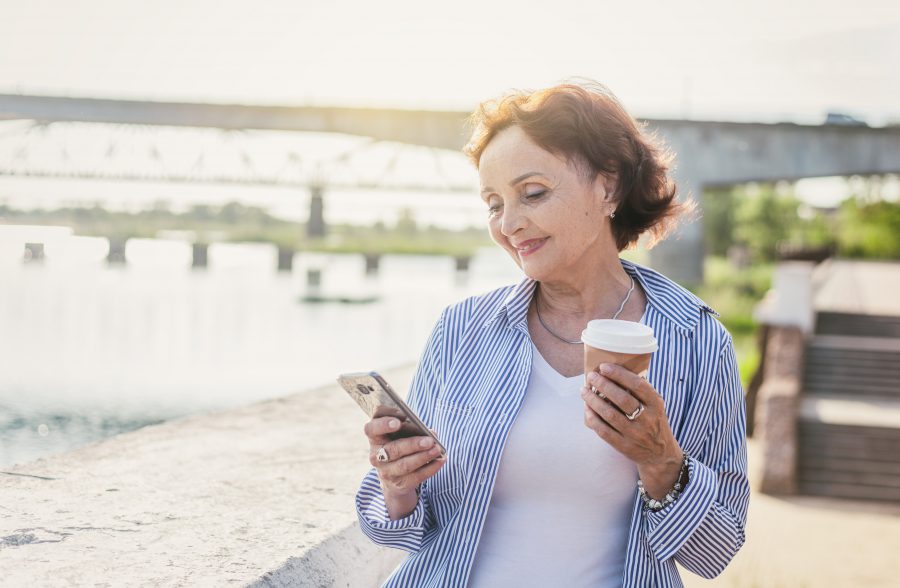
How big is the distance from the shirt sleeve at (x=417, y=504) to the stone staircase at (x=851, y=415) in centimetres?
1130

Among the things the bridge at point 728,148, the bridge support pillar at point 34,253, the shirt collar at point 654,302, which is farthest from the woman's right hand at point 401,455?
the bridge support pillar at point 34,253

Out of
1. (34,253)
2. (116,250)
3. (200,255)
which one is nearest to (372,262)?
(200,255)

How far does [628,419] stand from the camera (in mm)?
1727

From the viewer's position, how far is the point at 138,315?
42.2 meters

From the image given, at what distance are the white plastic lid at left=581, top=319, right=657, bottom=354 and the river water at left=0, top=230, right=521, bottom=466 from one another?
37.4 inches

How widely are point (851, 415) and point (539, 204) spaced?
1262 centimetres

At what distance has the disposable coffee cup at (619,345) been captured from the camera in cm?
165

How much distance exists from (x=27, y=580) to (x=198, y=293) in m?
56.6

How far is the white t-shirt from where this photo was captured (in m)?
1.99

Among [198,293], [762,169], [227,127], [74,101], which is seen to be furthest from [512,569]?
[198,293]

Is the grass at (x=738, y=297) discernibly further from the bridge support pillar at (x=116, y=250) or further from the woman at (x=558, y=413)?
the bridge support pillar at (x=116, y=250)

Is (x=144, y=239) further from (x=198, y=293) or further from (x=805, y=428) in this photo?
(x=805, y=428)

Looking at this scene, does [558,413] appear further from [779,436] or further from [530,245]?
[779,436]

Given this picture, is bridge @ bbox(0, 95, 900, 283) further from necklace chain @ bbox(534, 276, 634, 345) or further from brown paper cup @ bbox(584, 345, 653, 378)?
brown paper cup @ bbox(584, 345, 653, 378)
